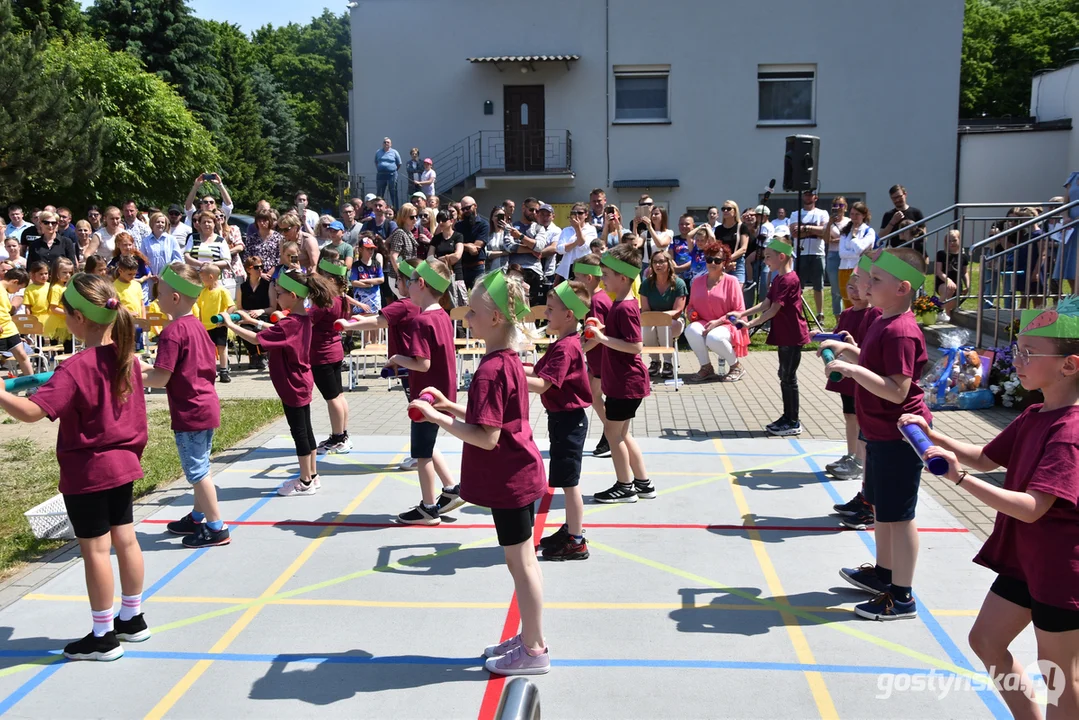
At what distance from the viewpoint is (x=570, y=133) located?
25859 millimetres

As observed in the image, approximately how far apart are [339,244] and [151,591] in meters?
9.03

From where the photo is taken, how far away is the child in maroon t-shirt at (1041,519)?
3.23 meters

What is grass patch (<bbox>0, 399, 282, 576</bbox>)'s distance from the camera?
6.32 meters

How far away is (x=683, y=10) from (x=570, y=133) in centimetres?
440

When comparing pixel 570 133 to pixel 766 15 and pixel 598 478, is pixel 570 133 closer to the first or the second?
pixel 766 15

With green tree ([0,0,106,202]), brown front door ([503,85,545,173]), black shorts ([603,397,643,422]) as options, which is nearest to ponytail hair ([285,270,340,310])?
black shorts ([603,397,643,422])

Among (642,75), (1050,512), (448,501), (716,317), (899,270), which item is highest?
(642,75)

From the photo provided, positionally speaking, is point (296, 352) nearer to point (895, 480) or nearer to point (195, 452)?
point (195, 452)

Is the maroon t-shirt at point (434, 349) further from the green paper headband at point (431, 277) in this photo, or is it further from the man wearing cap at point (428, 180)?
the man wearing cap at point (428, 180)

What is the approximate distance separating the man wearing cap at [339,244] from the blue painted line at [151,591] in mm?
6233

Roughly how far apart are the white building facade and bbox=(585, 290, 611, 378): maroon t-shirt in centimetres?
1837

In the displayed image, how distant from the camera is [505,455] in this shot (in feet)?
14.5

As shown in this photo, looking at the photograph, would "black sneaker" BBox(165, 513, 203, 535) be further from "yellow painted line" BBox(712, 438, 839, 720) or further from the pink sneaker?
"yellow painted line" BBox(712, 438, 839, 720)

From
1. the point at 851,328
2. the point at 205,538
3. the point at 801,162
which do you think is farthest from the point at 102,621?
the point at 801,162
